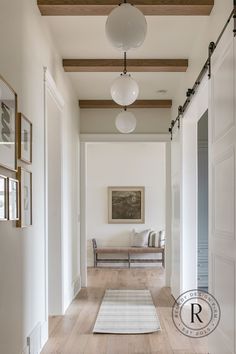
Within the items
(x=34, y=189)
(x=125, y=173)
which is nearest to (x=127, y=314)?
(x=34, y=189)

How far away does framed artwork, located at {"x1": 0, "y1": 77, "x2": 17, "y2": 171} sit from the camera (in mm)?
2729

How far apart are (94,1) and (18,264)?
2.13m

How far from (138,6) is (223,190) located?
1621mm

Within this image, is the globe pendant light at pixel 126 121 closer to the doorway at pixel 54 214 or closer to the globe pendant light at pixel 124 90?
the doorway at pixel 54 214

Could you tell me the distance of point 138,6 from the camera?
3812 millimetres

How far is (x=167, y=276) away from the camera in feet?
25.2

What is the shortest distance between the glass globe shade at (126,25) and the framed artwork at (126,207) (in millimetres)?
8364

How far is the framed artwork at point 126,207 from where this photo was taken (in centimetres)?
1122

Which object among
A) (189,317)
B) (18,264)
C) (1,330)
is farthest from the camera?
(189,317)

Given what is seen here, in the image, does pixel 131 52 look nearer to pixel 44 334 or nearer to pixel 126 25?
pixel 126 25

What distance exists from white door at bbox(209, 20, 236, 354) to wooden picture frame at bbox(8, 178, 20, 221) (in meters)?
1.38

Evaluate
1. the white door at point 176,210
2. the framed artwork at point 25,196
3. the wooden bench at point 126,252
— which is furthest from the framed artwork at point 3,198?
the wooden bench at point 126,252

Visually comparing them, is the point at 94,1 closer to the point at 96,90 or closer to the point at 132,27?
the point at 132,27

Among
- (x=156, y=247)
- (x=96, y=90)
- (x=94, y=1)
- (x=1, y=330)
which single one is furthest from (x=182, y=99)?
(x=156, y=247)
